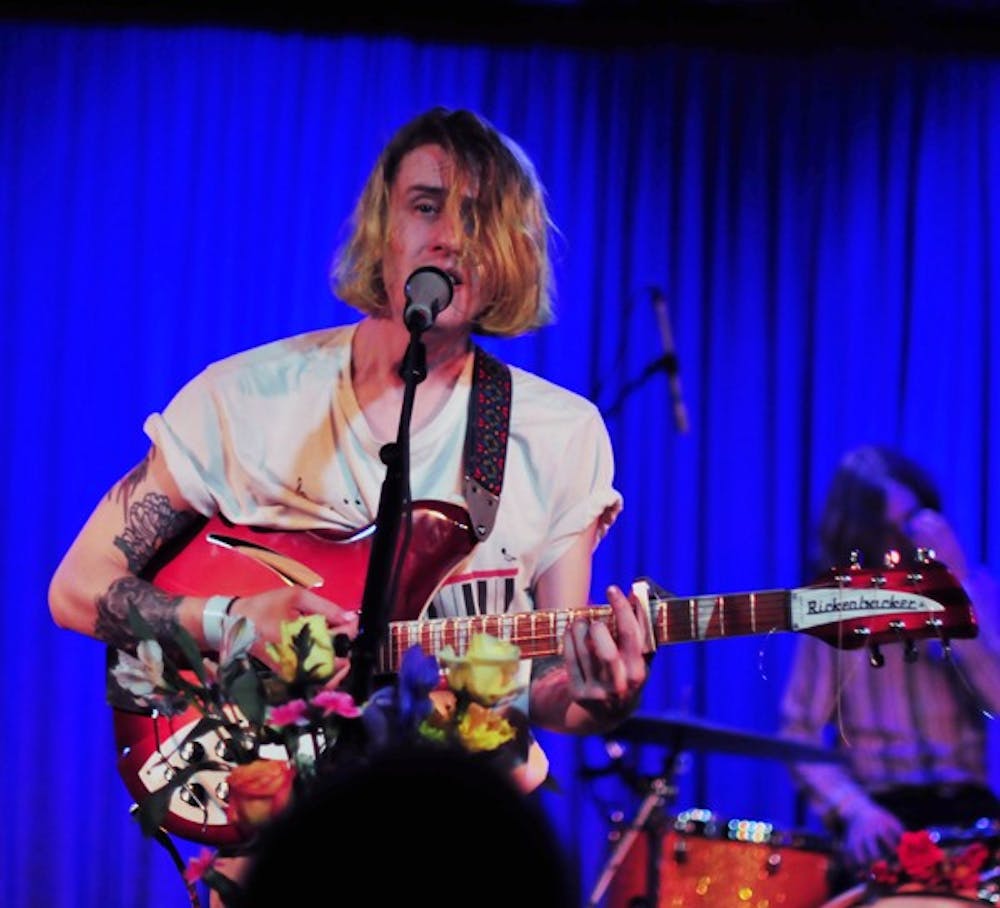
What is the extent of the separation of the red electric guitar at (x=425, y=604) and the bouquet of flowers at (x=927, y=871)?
0.79 metres

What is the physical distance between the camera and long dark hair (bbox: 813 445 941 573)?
15.8 ft

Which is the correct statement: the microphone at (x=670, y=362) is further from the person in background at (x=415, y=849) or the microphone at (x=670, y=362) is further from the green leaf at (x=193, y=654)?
the person in background at (x=415, y=849)

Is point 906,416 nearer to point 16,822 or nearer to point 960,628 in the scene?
point 960,628

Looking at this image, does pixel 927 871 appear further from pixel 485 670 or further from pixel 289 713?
pixel 289 713

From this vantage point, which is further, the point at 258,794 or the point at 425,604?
the point at 425,604

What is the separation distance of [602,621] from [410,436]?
1.72 ft

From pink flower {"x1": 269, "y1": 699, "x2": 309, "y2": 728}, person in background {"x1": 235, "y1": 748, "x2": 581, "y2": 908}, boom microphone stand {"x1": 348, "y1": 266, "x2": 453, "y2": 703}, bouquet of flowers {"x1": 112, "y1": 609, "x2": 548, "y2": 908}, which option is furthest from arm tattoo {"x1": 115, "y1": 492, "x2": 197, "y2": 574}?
person in background {"x1": 235, "y1": 748, "x2": 581, "y2": 908}

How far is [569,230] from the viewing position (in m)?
5.35

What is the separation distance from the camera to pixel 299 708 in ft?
6.40

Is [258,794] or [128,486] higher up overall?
[128,486]

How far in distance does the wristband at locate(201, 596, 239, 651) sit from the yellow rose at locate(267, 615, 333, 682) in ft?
3.16

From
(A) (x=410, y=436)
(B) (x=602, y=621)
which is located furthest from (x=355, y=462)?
(B) (x=602, y=621)

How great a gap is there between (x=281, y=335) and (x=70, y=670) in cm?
125

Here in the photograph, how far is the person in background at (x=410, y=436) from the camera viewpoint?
10.3 ft
